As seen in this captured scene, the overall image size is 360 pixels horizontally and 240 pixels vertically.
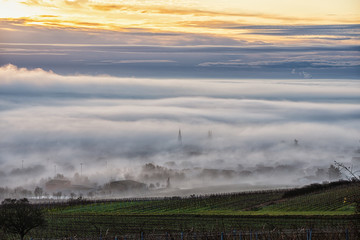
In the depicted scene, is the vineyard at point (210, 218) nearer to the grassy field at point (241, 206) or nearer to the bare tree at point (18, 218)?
the grassy field at point (241, 206)

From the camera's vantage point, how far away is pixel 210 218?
10781cm

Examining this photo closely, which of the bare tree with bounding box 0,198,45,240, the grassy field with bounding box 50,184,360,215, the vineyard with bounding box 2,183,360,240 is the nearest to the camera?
the bare tree with bounding box 0,198,45,240

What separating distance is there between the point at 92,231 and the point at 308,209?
2097 inches

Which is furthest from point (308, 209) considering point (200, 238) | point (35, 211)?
point (200, 238)

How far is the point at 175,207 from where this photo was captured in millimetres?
145125

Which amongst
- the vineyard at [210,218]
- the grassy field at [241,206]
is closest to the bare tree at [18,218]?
the vineyard at [210,218]

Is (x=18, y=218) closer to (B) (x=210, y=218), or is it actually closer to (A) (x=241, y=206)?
(B) (x=210, y=218)

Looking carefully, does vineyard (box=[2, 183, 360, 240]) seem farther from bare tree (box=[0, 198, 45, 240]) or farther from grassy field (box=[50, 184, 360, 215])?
bare tree (box=[0, 198, 45, 240])

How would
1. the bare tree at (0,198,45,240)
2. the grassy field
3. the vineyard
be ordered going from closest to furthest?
the bare tree at (0,198,45,240), the vineyard, the grassy field

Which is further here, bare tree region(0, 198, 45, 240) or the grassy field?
the grassy field

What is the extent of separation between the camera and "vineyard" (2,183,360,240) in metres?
76.4

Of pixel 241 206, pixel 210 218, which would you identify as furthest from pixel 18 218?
pixel 241 206

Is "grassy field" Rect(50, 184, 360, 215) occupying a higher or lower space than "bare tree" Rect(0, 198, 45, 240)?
lower

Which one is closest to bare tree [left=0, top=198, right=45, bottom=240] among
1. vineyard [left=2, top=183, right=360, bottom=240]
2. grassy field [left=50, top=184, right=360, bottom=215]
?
vineyard [left=2, top=183, right=360, bottom=240]
